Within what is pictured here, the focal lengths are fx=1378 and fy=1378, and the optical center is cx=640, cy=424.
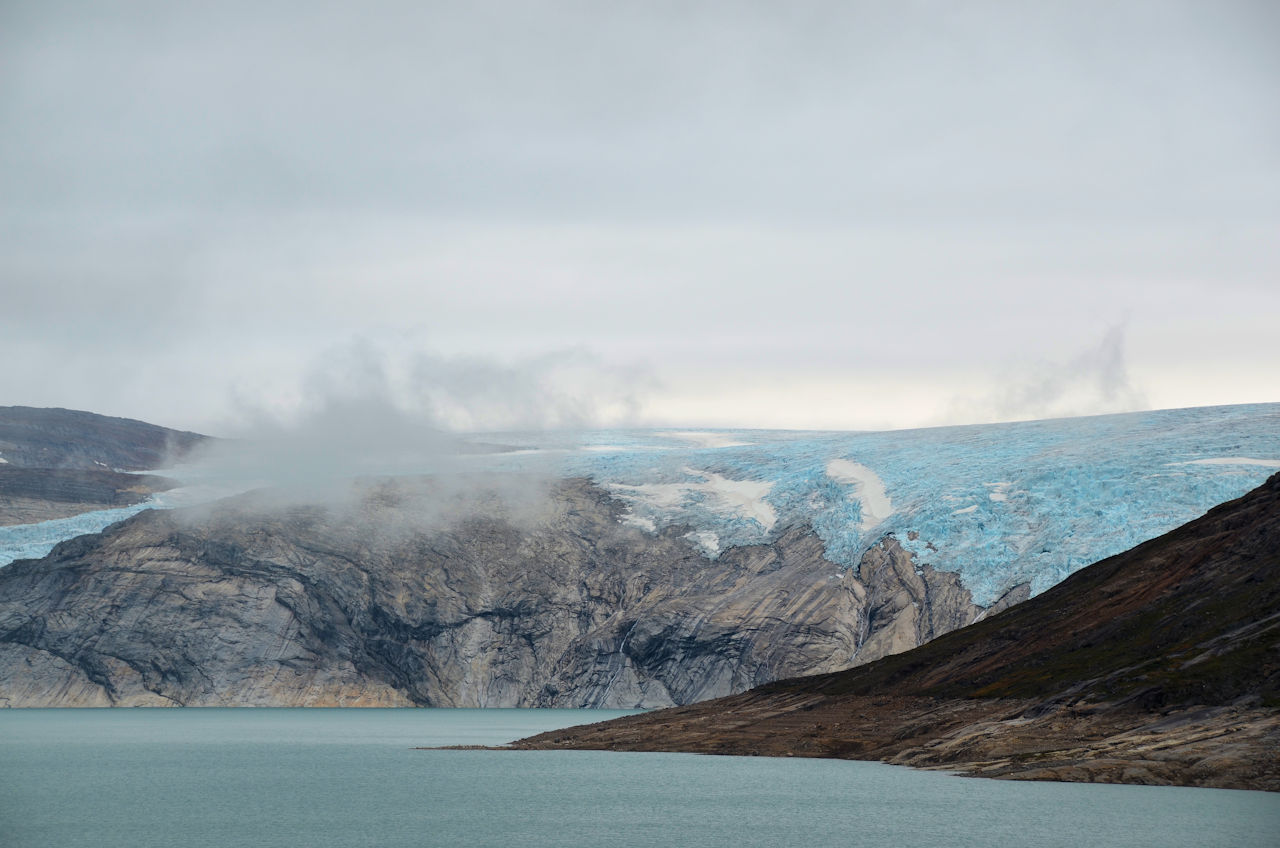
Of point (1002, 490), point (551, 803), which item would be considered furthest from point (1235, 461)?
point (551, 803)

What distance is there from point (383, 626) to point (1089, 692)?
124m

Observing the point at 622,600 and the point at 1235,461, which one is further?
the point at 622,600

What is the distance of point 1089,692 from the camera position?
300 ft

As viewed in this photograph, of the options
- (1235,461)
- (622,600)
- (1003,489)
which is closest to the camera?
(1235,461)

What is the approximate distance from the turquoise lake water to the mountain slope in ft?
13.0

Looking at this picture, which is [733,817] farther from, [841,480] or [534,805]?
[841,480]

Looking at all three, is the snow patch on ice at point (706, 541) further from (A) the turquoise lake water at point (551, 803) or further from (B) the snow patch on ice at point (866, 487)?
(A) the turquoise lake water at point (551, 803)

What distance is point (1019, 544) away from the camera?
150375mm

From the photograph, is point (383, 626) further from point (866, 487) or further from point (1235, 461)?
point (1235, 461)

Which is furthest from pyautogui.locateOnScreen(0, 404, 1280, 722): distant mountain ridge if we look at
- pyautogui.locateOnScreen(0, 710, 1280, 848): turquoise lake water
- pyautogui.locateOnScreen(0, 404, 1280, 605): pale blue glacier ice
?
pyautogui.locateOnScreen(0, 710, 1280, 848): turquoise lake water

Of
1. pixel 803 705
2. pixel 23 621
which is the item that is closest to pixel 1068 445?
pixel 803 705

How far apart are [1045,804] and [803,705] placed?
5170 centimetres

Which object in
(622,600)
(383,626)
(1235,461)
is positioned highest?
(1235,461)

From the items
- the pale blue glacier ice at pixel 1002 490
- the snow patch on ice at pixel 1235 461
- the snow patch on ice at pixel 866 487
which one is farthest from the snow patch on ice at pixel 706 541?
the snow patch on ice at pixel 1235 461
